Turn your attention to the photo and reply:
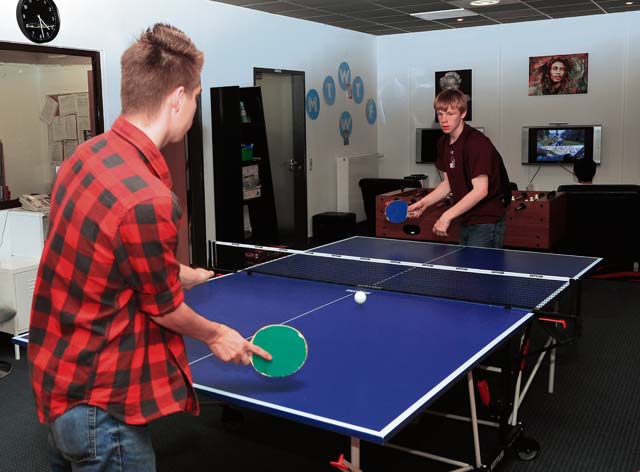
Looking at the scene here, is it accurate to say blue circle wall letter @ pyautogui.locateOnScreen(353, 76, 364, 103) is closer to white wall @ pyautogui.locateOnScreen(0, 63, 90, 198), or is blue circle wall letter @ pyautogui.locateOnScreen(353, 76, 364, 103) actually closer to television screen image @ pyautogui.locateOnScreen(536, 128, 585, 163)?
television screen image @ pyautogui.locateOnScreen(536, 128, 585, 163)

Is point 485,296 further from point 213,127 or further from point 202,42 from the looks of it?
A: point 202,42

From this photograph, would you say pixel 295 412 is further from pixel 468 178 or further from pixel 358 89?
pixel 358 89

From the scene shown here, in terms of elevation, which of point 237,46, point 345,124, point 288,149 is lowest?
point 288,149

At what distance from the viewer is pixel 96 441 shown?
1604mm

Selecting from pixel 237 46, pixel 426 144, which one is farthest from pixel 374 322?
pixel 426 144

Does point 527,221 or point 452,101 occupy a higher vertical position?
point 452,101

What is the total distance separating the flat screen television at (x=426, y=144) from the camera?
10188 millimetres

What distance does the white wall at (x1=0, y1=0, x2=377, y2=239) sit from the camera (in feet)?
19.4

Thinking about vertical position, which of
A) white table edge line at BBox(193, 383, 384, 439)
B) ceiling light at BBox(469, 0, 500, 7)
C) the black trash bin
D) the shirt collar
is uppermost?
ceiling light at BBox(469, 0, 500, 7)

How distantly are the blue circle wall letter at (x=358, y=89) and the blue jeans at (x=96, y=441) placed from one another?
28.3 feet

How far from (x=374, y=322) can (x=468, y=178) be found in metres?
1.74

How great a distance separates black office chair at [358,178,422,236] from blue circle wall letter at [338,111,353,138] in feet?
2.34

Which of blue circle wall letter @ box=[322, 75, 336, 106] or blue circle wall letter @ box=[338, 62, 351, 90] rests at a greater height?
blue circle wall letter @ box=[338, 62, 351, 90]

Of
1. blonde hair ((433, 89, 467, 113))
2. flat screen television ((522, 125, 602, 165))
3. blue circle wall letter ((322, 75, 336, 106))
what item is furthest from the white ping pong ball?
flat screen television ((522, 125, 602, 165))
